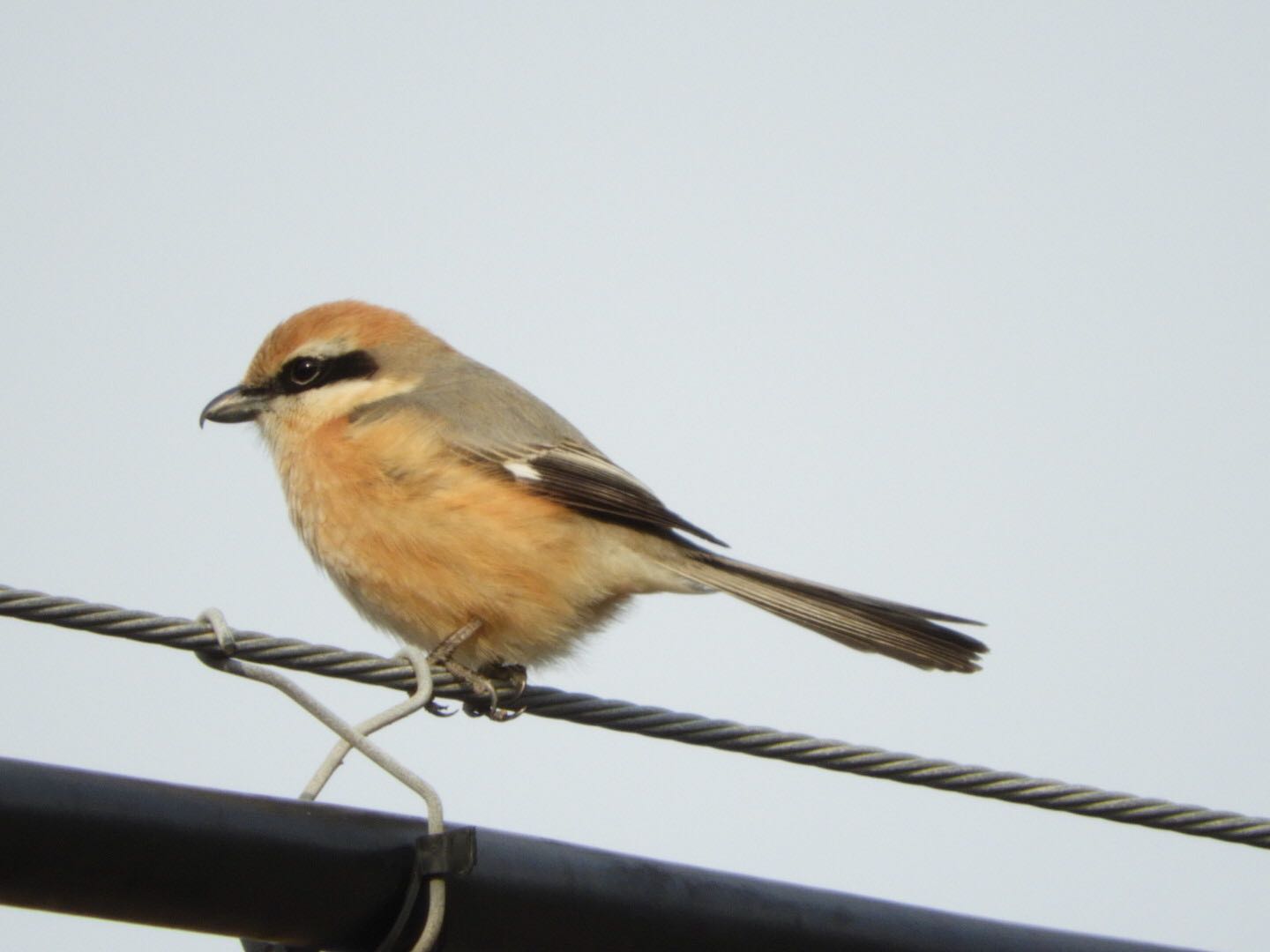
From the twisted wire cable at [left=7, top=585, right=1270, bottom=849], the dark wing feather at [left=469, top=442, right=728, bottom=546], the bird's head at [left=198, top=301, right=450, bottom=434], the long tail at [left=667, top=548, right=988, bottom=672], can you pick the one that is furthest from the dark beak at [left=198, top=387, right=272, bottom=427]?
the twisted wire cable at [left=7, top=585, right=1270, bottom=849]

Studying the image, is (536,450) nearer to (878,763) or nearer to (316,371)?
(316,371)

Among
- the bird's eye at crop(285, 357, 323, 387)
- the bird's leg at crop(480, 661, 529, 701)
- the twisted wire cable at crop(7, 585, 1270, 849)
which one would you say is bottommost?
the bird's leg at crop(480, 661, 529, 701)

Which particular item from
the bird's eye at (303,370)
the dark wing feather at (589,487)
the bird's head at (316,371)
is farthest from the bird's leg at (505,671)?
the bird's eye at (303,370)

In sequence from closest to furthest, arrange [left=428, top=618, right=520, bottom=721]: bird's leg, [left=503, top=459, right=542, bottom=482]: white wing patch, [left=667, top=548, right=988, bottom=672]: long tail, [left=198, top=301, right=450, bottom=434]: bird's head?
[left=428, top=618, right=520, bottom=721]: bird's leg, [left=667, top=548, right=988, bottom=672]: long tail, [left=503, top=459, right=542, bottom=482]: white wing patch, [left=198, top=301, right=450, bottom=434]: bird's head

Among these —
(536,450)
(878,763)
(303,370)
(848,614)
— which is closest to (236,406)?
(303,370)

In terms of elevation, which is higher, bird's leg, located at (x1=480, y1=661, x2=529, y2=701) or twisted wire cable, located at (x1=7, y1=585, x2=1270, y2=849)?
twisted wire cable, located at (x1=7, y1=585, x2=1270, y2=849)

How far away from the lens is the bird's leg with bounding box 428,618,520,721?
13.6 ft

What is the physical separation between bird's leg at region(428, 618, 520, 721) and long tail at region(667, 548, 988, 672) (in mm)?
714

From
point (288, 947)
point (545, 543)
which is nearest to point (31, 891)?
point (288, 947)

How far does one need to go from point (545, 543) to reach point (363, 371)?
1139 mm

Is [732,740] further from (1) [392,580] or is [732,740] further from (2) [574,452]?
(2) [574,452]

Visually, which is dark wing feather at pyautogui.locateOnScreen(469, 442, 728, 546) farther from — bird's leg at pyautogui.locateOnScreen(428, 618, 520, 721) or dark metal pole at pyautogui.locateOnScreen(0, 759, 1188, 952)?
dark metal pole at pyautogui.locateOnScreen(0, 759, 1188, 952)

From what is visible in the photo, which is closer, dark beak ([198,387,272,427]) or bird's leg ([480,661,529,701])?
bird's leg ([480,661,529,701])

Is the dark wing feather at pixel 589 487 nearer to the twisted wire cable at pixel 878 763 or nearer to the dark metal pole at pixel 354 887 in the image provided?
the twisted wire cable at pixel 878 763
